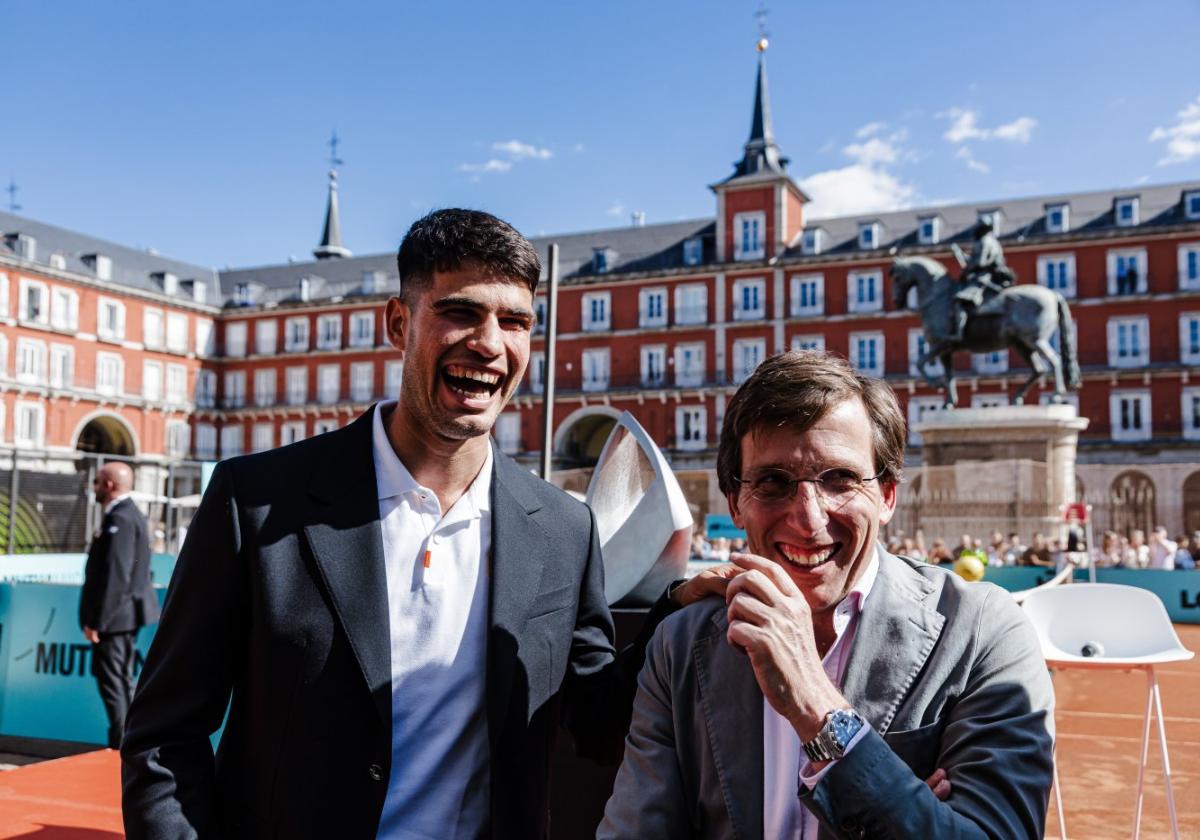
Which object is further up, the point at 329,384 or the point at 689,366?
the point at 689,366

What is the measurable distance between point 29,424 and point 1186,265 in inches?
1934

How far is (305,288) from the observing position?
52125 mm

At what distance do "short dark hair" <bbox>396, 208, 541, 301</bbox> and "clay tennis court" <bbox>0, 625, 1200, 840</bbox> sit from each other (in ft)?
8.91

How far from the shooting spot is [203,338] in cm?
5253

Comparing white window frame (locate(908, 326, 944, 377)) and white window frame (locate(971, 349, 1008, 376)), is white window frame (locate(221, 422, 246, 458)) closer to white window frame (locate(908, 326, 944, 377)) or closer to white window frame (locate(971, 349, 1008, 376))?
white window frame (locate(908, 326, 944, 377))

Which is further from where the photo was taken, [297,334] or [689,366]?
[297,334]

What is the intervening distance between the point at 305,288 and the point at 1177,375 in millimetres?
40642

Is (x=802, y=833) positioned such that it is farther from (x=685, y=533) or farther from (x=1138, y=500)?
→ (x=1138, y=500)

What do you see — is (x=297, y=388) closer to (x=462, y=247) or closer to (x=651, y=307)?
(x=651, y=307)

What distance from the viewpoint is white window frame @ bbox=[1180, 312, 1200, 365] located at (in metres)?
37.3

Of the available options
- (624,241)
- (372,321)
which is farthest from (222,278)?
(624,241)

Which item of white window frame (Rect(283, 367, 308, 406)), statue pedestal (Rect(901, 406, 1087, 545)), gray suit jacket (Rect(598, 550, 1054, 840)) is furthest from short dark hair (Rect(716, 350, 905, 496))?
white window frame (Rect(283, 367, 308, 406))

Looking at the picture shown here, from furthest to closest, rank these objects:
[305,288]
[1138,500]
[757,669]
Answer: [305,288], [1138,500], [757,669]

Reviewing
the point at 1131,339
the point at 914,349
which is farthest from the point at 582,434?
the point at 1131,339
